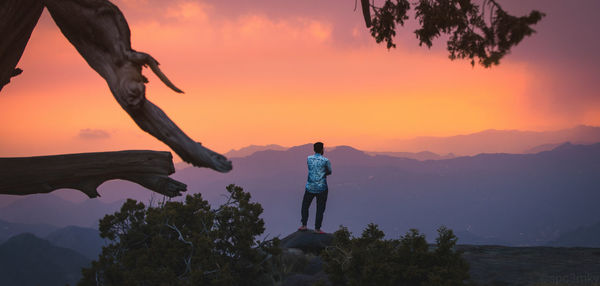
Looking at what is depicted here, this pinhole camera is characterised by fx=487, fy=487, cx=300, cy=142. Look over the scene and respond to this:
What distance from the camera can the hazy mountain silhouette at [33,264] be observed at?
82.6 m

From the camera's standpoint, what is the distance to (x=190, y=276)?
33.1ft

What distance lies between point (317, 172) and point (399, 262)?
364 centimetres

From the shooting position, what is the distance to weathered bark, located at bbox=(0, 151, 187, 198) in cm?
798

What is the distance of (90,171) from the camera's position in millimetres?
8086

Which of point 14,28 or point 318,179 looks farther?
point 318,179

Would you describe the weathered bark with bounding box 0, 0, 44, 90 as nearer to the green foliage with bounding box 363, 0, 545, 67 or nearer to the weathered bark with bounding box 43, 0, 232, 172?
the weathered bark with bounding box 43, 0, 232, 172

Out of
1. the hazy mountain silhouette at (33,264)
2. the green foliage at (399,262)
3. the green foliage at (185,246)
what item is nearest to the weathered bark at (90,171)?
the green foliage at (185,246)

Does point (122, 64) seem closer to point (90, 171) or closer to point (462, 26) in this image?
point (90, 171)

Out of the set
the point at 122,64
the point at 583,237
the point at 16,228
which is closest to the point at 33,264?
the point at 16,228

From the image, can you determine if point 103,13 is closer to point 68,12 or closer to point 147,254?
point 68,12

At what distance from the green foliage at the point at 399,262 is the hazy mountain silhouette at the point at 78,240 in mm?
136856

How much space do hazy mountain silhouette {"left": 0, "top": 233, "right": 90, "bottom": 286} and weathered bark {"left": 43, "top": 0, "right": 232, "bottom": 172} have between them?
82891mm

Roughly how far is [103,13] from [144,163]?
7.88ft

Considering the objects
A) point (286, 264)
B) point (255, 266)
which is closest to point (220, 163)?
point (255, 266)
